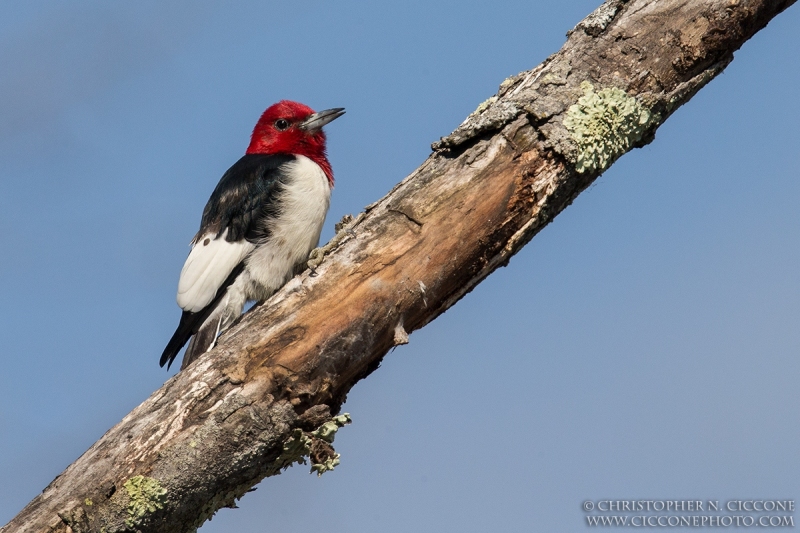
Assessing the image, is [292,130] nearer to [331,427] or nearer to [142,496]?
[331,427]

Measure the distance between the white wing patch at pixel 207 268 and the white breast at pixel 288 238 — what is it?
94 mm

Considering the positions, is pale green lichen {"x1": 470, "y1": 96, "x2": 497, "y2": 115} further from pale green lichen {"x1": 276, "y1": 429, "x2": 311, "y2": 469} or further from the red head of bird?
the red head of bird

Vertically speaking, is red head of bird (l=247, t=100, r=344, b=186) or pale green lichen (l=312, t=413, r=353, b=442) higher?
red head of bird (l=247, t=100, r=344, b=186)

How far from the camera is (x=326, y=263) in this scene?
3420mm

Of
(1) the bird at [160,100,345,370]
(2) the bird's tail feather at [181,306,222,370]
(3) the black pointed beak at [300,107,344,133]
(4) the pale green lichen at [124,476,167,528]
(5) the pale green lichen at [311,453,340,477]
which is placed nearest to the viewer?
(4) the pale green lichen at [124,476,167,528]

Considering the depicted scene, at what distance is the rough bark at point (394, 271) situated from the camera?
3.04 m

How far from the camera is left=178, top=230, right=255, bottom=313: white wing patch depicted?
4.74m

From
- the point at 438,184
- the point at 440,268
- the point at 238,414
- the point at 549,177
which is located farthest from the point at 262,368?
the point at 549,177

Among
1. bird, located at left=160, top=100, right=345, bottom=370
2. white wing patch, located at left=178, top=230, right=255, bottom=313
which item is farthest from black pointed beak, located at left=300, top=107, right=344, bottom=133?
white wing patch, located at left=178, top=230, right=255, bottom=313

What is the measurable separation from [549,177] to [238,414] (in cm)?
155

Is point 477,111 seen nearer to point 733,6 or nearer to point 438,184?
point 438,184

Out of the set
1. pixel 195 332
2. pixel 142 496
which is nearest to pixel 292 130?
pixel 195 332

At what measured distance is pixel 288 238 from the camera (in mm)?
4836

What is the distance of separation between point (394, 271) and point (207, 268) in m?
1.89
